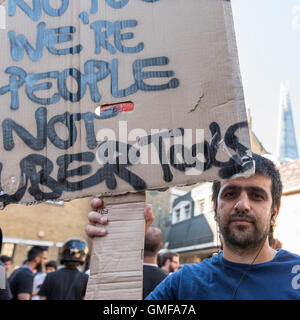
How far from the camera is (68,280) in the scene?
12.1ft

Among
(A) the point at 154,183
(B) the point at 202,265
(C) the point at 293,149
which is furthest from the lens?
(C) the point at 293,149

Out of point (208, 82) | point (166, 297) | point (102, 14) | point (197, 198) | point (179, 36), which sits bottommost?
point (197, 198)

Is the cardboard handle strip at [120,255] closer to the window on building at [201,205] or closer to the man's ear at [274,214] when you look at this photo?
the man's ear at [274,214]

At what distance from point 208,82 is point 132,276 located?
32.8 inches

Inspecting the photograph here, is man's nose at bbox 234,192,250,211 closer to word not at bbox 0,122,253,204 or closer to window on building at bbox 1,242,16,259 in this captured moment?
word not at bbox 0,122,253,204

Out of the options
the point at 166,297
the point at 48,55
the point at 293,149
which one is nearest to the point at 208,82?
the point at 48,55

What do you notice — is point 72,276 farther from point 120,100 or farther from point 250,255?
point 120,100

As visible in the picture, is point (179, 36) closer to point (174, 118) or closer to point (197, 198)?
point (174, 118)

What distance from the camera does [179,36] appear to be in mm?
1548

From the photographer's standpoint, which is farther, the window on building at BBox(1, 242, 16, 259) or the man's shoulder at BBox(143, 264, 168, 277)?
the window on building at BBox(1, 242, 16, 259)

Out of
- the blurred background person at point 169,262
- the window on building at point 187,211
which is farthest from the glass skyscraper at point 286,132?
the blurred background person at point 169,262

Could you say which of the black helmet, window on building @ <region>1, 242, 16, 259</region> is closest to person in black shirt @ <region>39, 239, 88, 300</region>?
the black helmet

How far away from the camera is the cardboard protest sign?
1.41 metres

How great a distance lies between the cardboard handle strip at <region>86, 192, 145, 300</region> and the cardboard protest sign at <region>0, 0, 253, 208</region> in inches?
3.4
